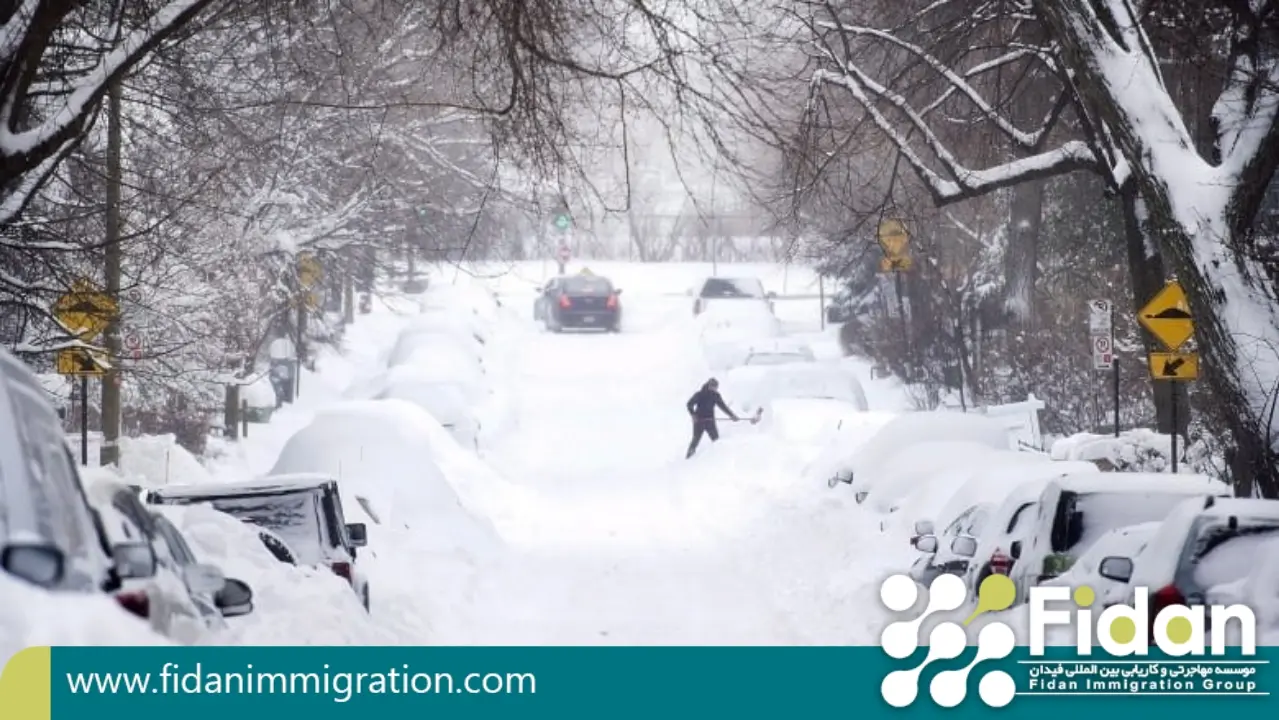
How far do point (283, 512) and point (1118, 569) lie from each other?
6.58 meters

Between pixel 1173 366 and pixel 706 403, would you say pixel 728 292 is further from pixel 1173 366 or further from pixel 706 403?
pixel 1173 366

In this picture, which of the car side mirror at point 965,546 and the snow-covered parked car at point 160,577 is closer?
the snow-covered parked car at point 160,577

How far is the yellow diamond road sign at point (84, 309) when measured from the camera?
1769cm

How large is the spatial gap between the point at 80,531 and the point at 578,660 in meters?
4.63

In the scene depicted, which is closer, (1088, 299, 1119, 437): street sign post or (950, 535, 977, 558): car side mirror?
(950, 535, 977, 558): car side mirror

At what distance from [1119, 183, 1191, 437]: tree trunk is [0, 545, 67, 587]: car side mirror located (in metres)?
15.7

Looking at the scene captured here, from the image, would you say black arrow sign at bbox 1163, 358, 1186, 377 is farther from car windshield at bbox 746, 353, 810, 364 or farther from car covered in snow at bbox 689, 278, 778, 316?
car covered in snow at bbox 689, 278, 778, 316

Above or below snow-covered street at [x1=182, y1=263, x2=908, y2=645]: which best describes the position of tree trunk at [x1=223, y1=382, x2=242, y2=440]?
above

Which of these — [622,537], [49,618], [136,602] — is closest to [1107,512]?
[136,602]

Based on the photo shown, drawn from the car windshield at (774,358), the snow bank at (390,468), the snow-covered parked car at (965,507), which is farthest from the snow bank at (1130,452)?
the car windshield at (774,358)

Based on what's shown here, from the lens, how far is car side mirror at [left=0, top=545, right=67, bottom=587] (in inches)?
232

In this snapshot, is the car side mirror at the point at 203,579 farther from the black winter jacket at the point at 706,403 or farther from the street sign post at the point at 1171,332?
the black winter jacket at the point at 706,403

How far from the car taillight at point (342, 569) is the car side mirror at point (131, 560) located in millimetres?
7225

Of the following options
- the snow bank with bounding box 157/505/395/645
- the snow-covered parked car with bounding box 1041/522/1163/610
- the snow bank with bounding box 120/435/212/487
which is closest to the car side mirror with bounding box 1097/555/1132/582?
the snow-covered parked car with bounding box 1041/522/1163/610
